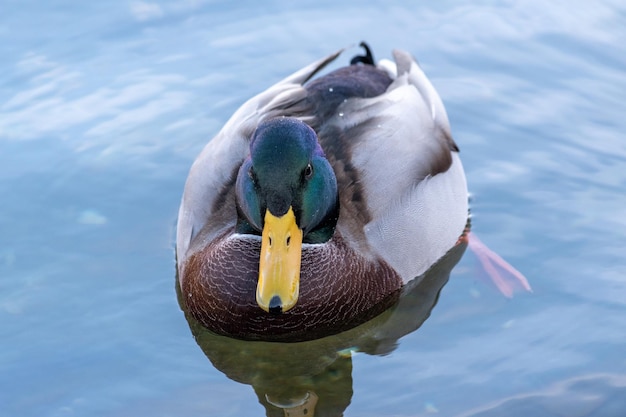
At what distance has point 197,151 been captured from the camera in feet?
23.8

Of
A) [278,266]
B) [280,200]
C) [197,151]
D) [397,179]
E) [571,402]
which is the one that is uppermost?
[280,200]

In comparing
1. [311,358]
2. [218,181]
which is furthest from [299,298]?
[218,181]

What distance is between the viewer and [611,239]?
6.39 m

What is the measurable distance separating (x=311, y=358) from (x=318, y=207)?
77 cm

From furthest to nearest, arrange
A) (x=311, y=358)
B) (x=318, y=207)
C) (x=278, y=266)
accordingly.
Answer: (x=311, y=358)
(x=318, y=207)
(x=278, y=266)

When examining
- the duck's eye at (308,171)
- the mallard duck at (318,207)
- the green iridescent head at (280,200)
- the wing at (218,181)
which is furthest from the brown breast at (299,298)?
the duck's eye at (308,171)

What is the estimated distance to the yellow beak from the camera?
16.5 feet

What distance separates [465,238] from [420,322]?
2.63ft

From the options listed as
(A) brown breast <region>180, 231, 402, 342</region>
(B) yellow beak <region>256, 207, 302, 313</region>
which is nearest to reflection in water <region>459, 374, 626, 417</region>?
(A) brown breast <region>180, 231, 402, 342</region>

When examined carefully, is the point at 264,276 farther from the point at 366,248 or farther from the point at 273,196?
the point at 366,248

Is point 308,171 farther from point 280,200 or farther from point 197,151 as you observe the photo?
point 197,151

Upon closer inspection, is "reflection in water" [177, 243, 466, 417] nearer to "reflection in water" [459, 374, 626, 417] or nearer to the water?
the water

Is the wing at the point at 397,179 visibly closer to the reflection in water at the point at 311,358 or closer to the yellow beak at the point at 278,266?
the reflection in water at the point at 311,358

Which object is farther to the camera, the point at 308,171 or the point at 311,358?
the point at 311,358
